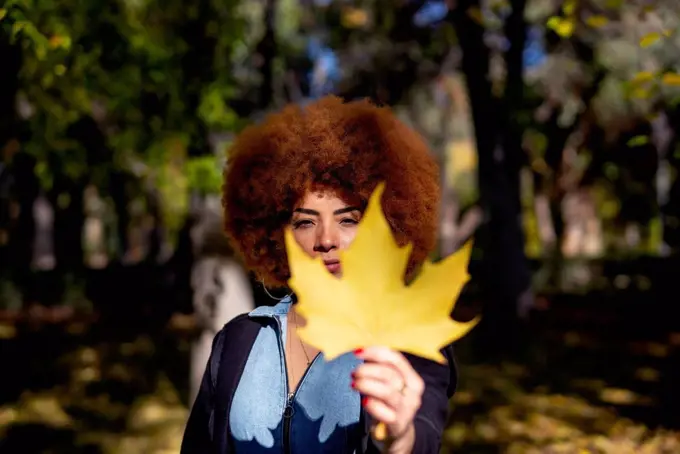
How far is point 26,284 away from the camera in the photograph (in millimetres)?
18719

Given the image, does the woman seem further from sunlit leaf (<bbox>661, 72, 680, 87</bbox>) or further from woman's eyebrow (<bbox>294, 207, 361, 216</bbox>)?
sunlit leaf (<bbox>661, 72, 680, 87</bbox>)

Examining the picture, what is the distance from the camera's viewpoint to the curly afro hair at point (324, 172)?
2.00m

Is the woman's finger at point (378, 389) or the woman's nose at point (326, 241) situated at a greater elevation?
the woman's nose at point (326, 241)

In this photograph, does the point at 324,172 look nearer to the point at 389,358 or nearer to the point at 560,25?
the point at 389,358

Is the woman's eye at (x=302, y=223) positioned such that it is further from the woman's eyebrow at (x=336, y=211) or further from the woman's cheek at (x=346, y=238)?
the woman's cheek at (x=346, y=238)

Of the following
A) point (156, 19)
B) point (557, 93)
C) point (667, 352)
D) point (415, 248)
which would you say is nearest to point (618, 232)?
point (557, 93)

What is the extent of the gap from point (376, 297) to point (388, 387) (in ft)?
0.62

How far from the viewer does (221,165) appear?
5.98 m

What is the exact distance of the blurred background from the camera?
5.76 meters

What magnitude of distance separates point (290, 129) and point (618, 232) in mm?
46042

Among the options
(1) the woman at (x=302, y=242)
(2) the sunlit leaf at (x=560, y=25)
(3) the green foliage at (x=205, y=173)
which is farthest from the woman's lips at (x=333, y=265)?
(3) the green foliage at (x=205, y=173)

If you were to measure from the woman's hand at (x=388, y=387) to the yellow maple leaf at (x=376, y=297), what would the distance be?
4 cm

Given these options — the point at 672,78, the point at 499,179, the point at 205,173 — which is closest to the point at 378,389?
the point at 672,78

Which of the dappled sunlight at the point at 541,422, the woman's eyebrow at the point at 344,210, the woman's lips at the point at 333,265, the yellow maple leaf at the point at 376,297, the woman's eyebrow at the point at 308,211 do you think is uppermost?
the woman's eyebrow at the point at 308,211
